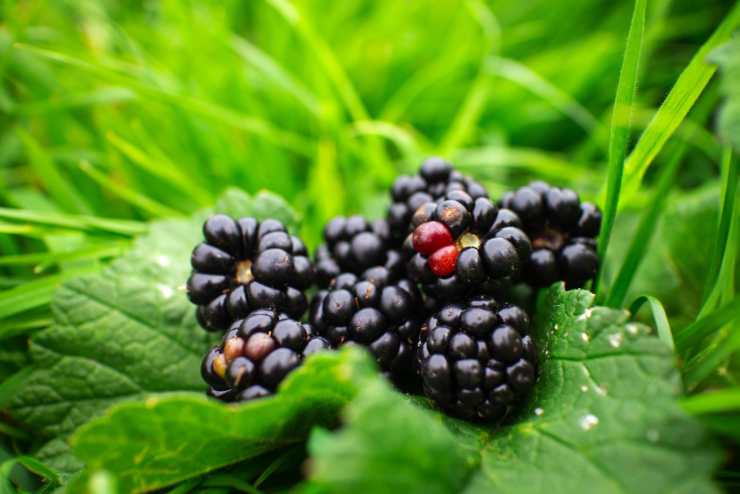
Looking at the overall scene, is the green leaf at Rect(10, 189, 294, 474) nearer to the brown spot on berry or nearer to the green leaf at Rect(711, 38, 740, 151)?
the brown spot on berry

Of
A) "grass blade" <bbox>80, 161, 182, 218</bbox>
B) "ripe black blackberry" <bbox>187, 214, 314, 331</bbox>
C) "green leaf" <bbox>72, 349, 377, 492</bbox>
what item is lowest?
"green leaf" <bbox>72, 349, 377, 492</bbox>

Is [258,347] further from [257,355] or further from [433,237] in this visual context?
[433,237]

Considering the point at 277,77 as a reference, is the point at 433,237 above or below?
below

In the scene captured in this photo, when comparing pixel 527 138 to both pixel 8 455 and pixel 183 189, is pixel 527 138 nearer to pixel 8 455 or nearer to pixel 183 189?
pixel 183 189

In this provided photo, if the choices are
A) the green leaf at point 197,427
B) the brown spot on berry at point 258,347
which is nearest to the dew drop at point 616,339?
the green leaf at point 197,427

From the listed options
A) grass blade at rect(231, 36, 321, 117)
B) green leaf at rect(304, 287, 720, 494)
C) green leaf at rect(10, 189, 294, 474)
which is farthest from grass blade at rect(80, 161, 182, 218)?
green leaf at rect(304, 287, 720, 494)

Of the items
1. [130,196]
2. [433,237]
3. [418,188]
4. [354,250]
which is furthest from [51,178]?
[433,237]
